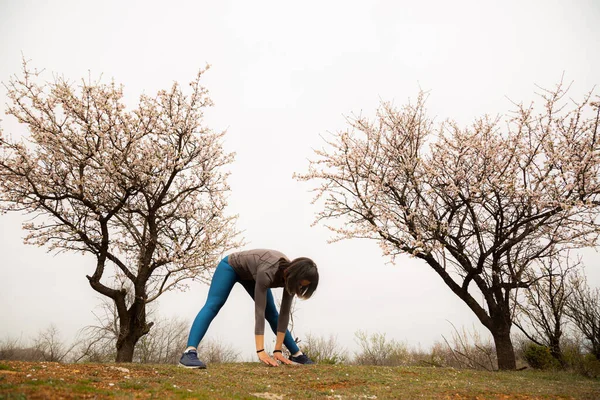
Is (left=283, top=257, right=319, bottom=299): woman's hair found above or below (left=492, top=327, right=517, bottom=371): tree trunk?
above

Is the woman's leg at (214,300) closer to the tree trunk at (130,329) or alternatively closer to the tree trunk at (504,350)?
the tree trunk at (130,329)

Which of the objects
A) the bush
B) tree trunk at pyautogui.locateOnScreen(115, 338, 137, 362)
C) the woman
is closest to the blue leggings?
the woman

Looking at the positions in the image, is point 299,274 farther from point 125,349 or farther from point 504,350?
point 125,349

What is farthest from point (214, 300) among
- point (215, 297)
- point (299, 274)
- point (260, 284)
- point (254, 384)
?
point (254, 384)

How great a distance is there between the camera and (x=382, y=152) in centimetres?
1308

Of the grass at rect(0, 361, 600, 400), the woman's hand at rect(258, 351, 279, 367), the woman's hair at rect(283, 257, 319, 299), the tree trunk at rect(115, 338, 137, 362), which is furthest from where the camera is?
the tree trunk at rect(115, 338, 137, 362)

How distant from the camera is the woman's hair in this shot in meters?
6.37

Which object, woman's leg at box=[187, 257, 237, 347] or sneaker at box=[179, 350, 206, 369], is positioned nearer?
sneaker at box=[179, 350, 206, 369]

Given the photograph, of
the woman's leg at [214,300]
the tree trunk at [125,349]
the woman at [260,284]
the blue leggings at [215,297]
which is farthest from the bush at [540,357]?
the tree trunk at [125,349]

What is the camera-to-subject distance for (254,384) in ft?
17.5

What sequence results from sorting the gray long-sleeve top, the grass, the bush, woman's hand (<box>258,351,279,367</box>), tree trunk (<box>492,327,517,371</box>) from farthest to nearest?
the bush
tree trunk (<box>492,327,517,371</box>)
woman's hand (<box>258,351,279,367</box>)
the gray long-sleeve top
the grass

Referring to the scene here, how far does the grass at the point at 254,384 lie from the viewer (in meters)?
4.14

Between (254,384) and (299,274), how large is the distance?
1.71m

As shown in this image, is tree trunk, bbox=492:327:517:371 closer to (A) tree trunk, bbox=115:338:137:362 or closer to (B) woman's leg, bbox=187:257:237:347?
(B) woman's leg, bbox=187:257:237:347
